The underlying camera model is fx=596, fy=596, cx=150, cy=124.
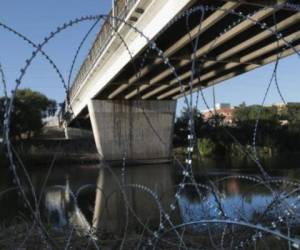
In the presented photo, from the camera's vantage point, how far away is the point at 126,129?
5666cm

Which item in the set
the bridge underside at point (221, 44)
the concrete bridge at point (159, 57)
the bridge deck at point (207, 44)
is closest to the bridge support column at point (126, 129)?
the concrete bridge at point (159, 57)

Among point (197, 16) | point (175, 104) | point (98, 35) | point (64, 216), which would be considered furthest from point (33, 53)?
point (175, 104)

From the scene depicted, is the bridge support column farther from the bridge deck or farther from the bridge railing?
the bridge deck

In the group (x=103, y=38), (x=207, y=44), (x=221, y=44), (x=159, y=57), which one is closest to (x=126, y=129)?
(x=103, y=38)

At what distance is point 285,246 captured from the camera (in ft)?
25.2

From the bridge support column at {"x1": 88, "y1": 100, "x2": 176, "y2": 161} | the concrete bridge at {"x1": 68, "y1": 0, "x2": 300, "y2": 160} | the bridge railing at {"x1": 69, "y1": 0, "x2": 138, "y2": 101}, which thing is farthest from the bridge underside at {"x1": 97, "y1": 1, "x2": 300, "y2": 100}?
the bridge support column at {"x1": 88, "y1": 100, "x2": 176, "y2": 161}

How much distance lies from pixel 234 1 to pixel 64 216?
10544 mm

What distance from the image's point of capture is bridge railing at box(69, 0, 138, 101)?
93.2ft

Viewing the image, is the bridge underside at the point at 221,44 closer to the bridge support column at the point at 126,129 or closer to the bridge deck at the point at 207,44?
the bridge deck at the point at 207,44

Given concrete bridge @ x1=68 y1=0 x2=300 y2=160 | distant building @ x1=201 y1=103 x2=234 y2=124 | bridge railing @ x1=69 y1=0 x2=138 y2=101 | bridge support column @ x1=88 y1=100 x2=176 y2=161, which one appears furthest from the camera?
bridge support column @ x1=88 y1=100 x2=176 y2=161

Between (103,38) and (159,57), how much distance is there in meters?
9.72

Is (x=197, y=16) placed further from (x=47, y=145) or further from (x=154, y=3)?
(x=47, y=145)

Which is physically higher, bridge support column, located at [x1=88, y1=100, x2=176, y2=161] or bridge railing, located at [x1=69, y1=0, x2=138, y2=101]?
bridge railing, located at [x1=69, y1=0, x2=138, y2=101]

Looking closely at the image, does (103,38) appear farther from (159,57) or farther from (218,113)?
(218,113)
